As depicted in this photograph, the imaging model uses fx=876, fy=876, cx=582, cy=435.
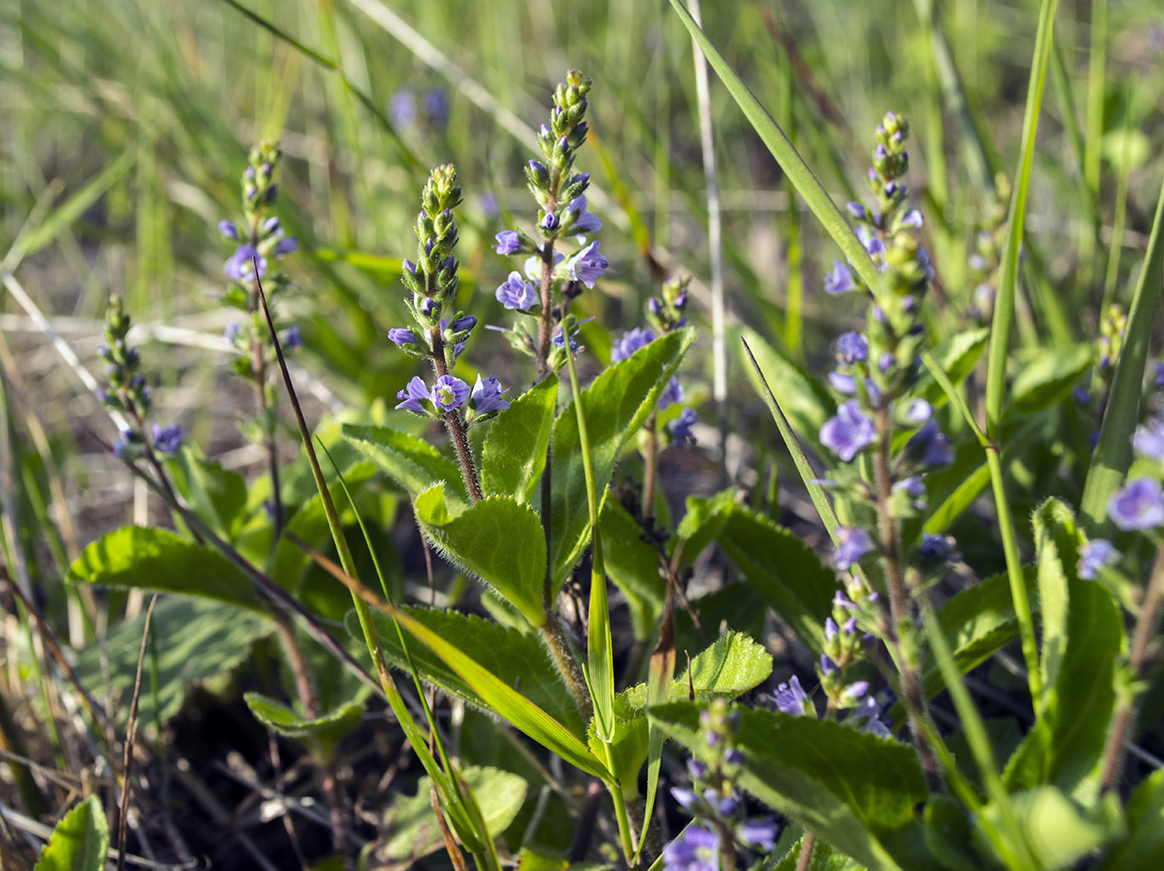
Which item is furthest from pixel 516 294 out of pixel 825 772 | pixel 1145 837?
pixel 1145 837

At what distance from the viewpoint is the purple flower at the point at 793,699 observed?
167 cm

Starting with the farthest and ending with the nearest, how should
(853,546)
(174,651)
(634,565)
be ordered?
(174,651), (634,565), (853,546)

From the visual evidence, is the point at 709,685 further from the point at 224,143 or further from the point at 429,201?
the point at 224,143

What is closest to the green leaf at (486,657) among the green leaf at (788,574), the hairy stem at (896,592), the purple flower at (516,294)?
the green leaf at (788,574)

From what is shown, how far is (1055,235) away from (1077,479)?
113 inches

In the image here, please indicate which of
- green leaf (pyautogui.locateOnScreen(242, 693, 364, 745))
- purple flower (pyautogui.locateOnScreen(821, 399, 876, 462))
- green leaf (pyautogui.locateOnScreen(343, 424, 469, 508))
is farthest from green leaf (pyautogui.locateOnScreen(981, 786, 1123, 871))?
green leaf (pyautogui.locateOnScreen(242, 693, 364, 745))

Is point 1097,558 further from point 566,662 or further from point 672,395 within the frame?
point 672,395

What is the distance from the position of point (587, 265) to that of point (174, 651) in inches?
75.9

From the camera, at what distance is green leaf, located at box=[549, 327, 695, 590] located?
6.16ft

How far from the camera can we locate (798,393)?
2.56 meters

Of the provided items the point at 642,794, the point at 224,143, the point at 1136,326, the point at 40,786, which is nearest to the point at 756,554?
the point at 642,794

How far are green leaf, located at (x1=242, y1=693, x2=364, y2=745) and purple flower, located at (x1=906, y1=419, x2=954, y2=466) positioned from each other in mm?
1495

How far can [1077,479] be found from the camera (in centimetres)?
265

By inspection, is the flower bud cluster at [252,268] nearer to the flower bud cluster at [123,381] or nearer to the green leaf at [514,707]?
the flower bud cluster at [123,381]
